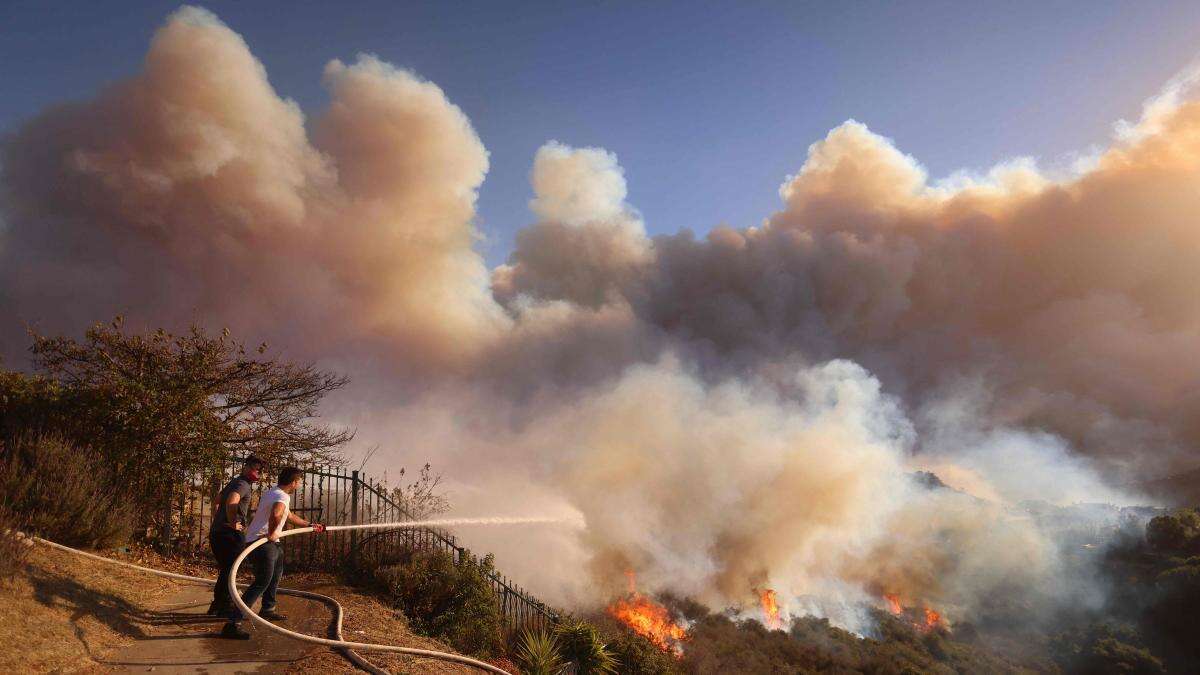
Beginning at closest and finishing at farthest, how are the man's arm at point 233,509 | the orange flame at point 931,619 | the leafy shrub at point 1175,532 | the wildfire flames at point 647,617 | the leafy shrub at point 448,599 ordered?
the man's arm at point 233,509 → the leafy shrub at point 448,599 → the wildfire flames at point 647,617 → the leafy shrub at point 1175,532 → the orange flame at point 931,619

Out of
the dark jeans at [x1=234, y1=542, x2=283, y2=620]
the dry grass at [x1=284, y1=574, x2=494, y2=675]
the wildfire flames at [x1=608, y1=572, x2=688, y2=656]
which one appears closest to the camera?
the dry grass at [x1=284, y1=574, x2=494, y2=675]

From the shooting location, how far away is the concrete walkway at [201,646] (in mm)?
4840

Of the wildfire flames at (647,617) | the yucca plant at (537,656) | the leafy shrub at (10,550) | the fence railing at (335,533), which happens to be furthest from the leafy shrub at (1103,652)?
the leafy shrub at (10,550)

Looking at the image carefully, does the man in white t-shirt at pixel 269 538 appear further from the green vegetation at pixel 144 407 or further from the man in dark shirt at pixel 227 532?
the green vegetation at pixel 144 407

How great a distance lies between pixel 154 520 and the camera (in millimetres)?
8398

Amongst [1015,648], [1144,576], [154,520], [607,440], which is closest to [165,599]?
[154,520]

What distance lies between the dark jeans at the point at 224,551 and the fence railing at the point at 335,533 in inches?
97.6

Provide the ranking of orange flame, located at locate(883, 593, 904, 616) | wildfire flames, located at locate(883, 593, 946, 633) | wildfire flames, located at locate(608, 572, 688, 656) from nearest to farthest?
wildfire flames, located at locate(608, 572, 688, 656), wildfire flames, located at locate(883, 593, 946, 633), orange flame, located at locate(883, 593, 904, 616)

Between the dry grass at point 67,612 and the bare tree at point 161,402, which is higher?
the bare tree at point 161,402

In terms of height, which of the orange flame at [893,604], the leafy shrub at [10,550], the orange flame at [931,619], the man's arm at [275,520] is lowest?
the orange flame at [931,619]

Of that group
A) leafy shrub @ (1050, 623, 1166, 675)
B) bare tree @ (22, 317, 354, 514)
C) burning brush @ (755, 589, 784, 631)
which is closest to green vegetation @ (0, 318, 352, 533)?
bare tree @ (22, 317, 354, 514)

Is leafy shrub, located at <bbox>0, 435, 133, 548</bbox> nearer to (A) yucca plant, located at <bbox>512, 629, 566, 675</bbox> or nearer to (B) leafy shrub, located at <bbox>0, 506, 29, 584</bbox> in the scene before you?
(B) leafy shrub, located at <bbox>0, 506, 29, 584</bbox>

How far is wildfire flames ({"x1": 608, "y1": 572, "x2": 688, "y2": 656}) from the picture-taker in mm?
20359

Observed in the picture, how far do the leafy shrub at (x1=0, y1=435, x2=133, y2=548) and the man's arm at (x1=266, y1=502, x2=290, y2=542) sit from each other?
274 cm
